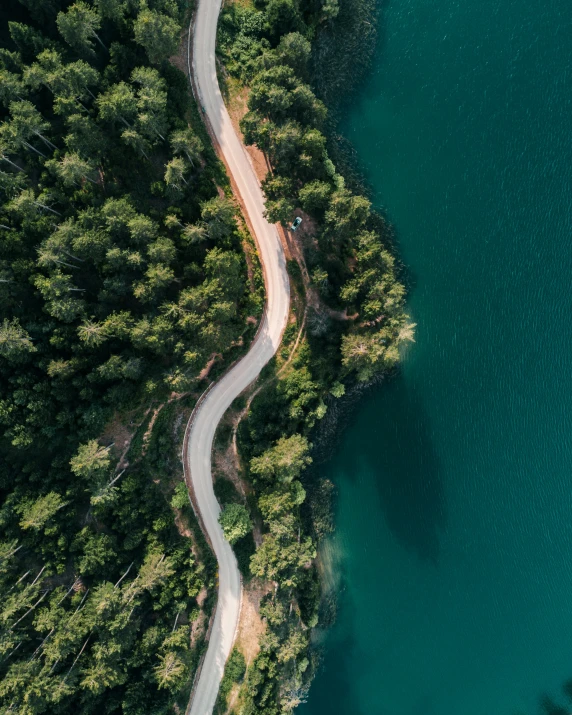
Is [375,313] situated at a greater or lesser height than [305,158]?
lesser

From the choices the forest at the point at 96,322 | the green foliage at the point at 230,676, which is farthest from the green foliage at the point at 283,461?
the green foliage at the point at 230,676

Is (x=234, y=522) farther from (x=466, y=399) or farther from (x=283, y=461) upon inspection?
(x=466, y=399)

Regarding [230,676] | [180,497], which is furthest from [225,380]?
[230,676]

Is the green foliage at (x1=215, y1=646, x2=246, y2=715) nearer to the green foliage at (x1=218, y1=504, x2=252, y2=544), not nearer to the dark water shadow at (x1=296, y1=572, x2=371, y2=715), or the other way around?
the dark water shadow at (x1=296, y1=572, x2=371, y2=715)

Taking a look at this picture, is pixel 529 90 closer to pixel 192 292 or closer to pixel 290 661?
pixel 192 292

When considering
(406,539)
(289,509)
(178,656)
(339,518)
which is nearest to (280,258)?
(289,509)

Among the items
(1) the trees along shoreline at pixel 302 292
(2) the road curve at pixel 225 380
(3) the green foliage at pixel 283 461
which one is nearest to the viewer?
(1) the trees along shoreline at pixel 302 292

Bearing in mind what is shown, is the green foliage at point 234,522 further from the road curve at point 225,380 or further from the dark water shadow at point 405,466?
the dark water shadow at point 405,466
